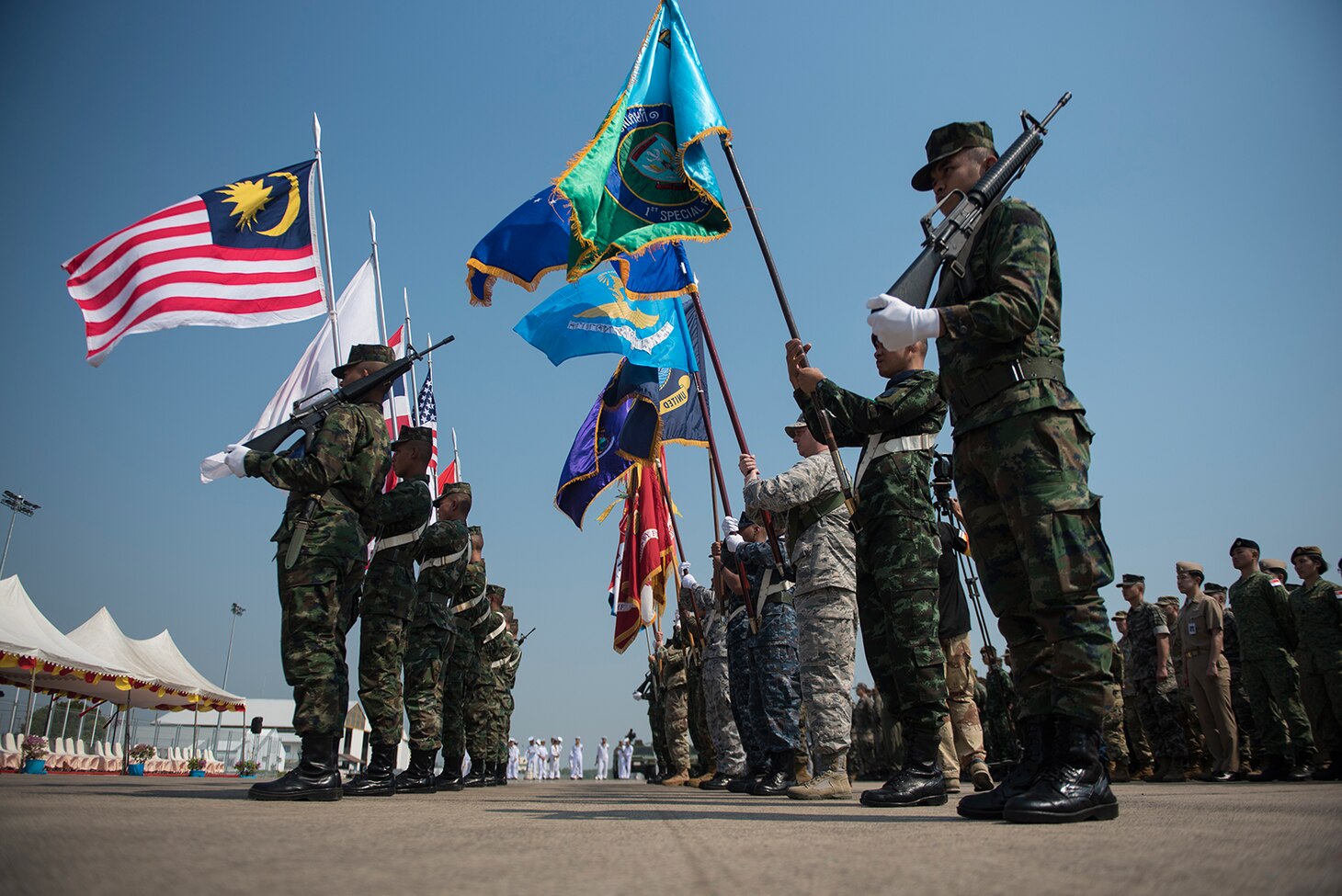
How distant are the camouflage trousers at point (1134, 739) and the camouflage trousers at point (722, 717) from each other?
16.7 ft

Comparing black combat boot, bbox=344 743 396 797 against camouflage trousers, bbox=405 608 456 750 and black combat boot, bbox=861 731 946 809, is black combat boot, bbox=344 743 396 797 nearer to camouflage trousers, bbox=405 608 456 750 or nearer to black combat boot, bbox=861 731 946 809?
camouflage trousers, bbox=405 608 456 750

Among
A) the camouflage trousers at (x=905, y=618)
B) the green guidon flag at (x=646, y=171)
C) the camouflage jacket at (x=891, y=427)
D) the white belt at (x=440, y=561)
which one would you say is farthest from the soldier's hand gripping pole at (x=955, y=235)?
the white belt at (x=440, y=561)

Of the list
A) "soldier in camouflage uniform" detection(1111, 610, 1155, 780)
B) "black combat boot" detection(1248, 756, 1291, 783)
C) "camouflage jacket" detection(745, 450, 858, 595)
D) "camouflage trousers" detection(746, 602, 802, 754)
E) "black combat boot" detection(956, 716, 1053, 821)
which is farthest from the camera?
"soldier in camouflage uniform" detection(1111, 610, 1155, 780)

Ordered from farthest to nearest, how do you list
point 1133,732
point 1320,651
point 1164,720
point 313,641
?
point 1133,732 → point 1164,720 → point 1320,651 → point 313,641

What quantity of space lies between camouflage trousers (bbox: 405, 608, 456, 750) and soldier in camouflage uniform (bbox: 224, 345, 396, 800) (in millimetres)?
2147

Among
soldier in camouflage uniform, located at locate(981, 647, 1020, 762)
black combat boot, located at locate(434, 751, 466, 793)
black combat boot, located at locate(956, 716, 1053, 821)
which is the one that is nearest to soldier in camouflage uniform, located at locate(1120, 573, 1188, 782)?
soldier in camouflage uniform, located at locate(981, 647, 1020, 762)

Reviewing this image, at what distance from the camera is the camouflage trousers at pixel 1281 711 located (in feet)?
26.3

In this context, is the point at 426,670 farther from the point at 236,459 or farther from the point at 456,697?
the point at 236,459

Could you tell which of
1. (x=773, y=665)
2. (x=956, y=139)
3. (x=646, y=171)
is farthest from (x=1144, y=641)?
(x=956, y=139)

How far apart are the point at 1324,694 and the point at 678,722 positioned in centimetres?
748

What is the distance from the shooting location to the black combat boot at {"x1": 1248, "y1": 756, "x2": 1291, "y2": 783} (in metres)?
7.89

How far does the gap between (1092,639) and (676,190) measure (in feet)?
15.0

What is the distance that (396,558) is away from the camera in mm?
5836

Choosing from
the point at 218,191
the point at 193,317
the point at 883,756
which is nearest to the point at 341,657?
the point at 193,317
